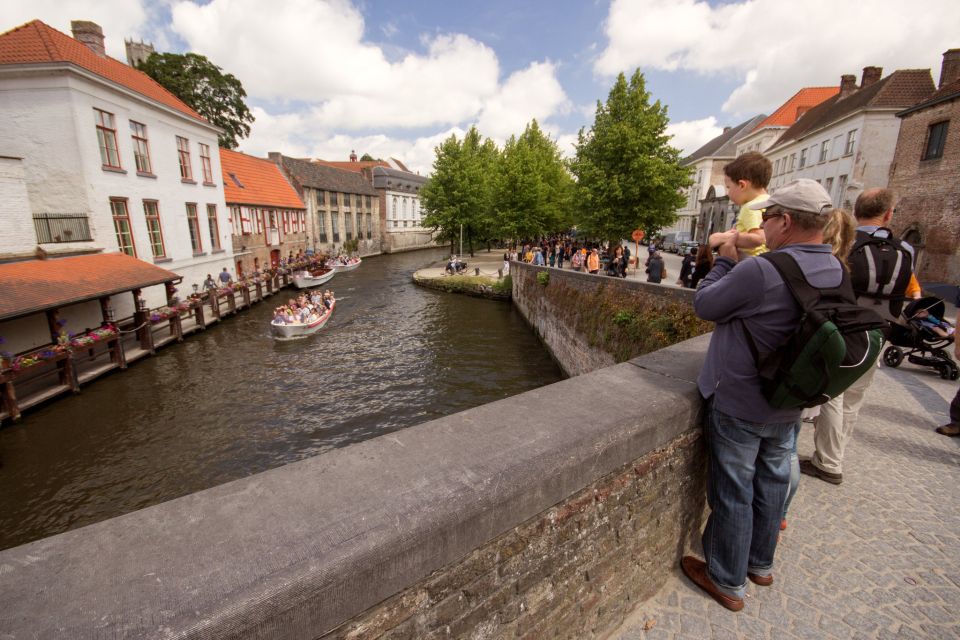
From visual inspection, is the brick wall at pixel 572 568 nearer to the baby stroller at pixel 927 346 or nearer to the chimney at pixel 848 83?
the baby stroller at pixel 927 346

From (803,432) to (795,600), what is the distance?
254 centimetres

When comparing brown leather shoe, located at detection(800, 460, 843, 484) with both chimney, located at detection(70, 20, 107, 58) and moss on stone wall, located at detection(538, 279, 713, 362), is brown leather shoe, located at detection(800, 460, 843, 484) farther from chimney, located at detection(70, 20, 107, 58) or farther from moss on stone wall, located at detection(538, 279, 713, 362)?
chimney, located at detection(70, 20, 107, 58)

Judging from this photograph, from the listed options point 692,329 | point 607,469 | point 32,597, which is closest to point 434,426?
point 607,469

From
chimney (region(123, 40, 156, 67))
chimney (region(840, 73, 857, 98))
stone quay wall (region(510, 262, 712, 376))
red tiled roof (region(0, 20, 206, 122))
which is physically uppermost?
chimney (region(123, 40, 156, 67))

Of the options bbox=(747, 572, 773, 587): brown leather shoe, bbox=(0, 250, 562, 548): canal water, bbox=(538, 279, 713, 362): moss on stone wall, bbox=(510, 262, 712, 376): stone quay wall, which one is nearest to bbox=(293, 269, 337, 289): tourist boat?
bbox=(0, 250, 562, 548): canal water

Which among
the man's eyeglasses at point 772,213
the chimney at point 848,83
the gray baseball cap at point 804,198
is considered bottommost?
the man's eyeglasses at point 772,213

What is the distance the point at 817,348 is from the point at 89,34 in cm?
2855

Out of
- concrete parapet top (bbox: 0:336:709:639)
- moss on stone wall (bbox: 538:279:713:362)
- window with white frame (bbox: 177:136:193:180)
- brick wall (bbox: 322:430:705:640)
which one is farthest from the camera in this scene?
window with white frame (bbox: 177:136:193:180)

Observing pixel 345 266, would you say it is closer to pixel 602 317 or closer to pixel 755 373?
pixel 602 317

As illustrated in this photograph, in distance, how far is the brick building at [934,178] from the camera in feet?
54.9

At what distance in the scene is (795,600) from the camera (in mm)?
2373

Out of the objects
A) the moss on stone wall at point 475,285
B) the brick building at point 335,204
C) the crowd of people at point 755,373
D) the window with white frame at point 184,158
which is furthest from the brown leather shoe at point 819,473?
the brick building at point 335,204

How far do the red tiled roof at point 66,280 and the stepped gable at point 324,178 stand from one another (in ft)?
87.6

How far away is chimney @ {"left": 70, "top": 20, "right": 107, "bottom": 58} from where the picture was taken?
1894 cm
